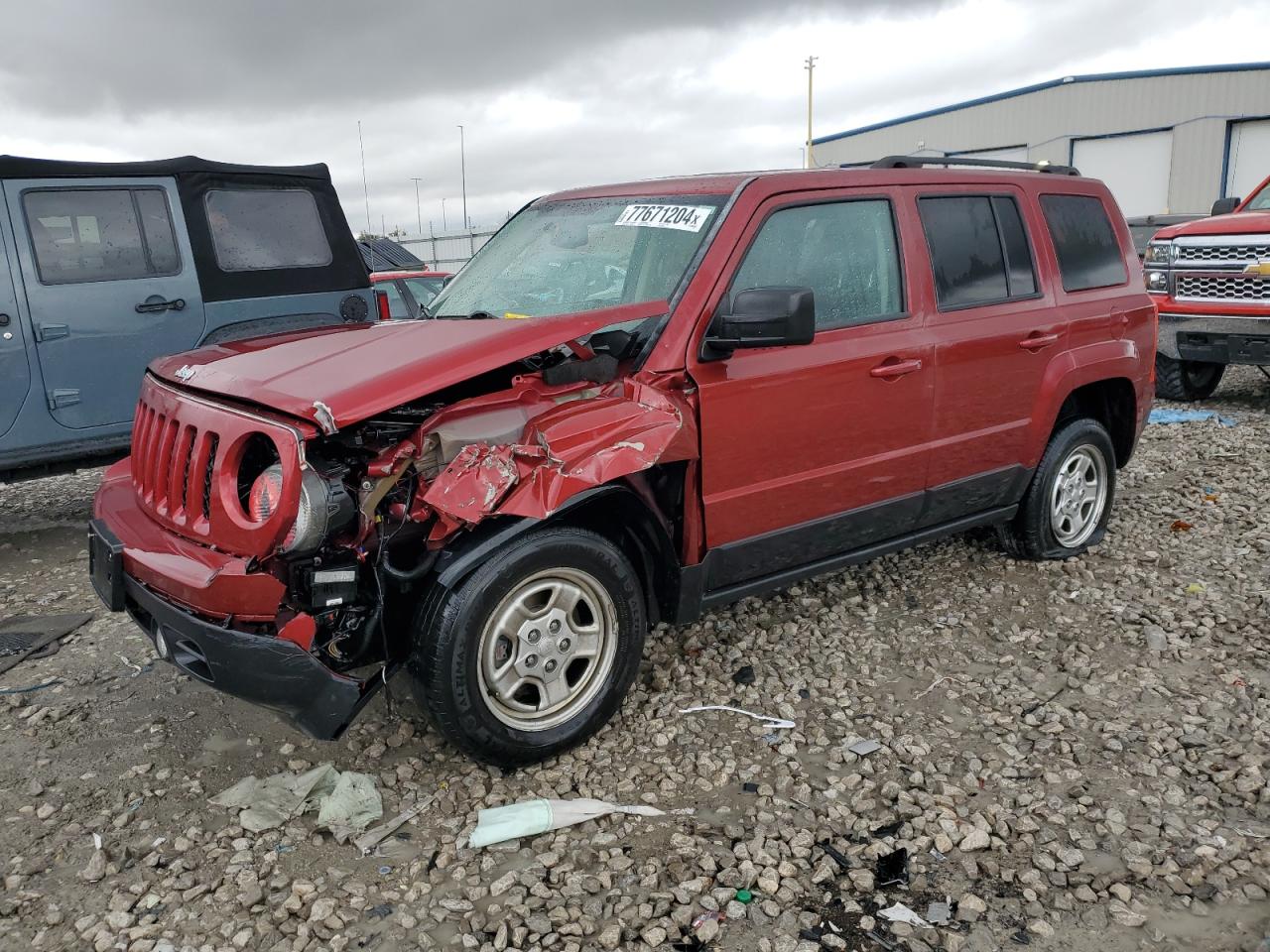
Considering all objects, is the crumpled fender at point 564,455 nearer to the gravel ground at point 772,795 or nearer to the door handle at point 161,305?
the gravel ground at point 772,795

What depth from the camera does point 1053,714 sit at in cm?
340

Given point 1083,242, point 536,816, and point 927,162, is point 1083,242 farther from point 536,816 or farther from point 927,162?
point 536,816

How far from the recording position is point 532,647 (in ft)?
9.79

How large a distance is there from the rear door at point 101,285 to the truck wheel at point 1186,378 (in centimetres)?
836

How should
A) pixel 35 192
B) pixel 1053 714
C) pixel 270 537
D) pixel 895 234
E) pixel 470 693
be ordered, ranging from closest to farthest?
1. pixel 270 537
2. pixel 470 693
3. pixel 1053 714
4. pixel 895 234
5. pixel 35 192

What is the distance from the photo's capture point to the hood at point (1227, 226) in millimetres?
7930

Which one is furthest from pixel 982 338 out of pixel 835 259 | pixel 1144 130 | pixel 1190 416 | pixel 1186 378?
pixel 1144 130

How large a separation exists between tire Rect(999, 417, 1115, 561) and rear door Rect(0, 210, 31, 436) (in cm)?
548

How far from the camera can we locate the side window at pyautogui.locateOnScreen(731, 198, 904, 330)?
3.42 meters

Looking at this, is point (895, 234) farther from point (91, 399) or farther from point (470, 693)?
point (91, 399)

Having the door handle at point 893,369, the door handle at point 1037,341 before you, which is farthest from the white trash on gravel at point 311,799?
the door handle at point 1037,341

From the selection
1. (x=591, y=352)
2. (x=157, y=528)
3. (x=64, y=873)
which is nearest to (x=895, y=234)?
(x=591, y=352)

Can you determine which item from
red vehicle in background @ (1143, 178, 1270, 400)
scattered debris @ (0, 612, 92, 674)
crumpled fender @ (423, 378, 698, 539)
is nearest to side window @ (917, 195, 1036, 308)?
crumpled fender @ (423, 378, 698, 539)

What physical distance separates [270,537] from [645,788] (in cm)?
140
